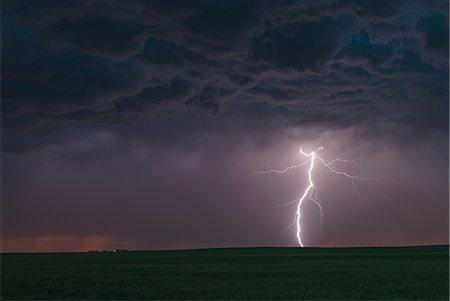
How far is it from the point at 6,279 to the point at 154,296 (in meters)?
15.9

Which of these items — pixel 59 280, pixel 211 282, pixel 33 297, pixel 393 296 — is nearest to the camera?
pixel 393 296

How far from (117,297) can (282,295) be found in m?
7.93

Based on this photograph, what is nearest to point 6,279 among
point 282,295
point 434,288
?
point 282,295

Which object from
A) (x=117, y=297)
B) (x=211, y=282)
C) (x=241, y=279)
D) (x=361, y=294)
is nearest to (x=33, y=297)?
(x=117, y=297)

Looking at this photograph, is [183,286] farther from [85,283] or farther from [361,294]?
[361,294]

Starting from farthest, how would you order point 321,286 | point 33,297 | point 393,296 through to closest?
point 321,286
point 33,297
point 393,296

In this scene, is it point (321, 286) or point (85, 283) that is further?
point (85, 283)

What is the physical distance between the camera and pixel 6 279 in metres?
37.6

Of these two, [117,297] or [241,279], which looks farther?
[241,279]

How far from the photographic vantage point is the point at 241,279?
3506 centimetres

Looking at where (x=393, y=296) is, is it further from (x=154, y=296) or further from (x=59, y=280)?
(x=59, y=280)

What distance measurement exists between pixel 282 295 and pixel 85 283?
13767 millimetres

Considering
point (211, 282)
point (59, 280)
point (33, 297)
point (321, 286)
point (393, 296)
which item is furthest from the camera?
point (59, 280)

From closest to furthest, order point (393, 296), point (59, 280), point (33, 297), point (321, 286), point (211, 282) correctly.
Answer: point (393, 296) < point (33, 297) < point (321, 286) < point (211, 282) < point (59, 280)
